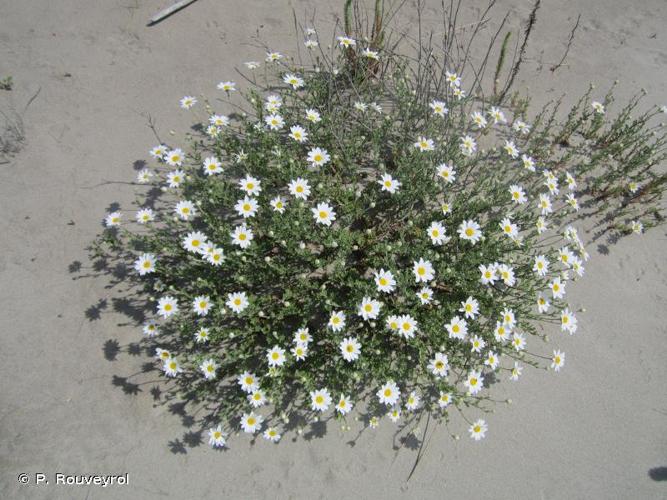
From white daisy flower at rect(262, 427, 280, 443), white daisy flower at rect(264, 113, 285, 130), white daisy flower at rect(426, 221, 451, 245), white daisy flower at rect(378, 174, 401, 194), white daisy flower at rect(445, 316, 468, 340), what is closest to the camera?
white daisy flower at rect(262, 427, 280, 443)

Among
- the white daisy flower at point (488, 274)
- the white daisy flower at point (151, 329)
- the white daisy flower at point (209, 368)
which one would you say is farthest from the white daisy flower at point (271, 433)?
the white daisy flower at point (488, 274)

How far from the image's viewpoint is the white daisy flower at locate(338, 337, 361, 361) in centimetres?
240

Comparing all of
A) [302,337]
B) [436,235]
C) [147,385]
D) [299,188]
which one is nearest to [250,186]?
[299,188]

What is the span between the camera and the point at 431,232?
2.76m

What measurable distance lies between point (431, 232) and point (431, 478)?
5.61 feet

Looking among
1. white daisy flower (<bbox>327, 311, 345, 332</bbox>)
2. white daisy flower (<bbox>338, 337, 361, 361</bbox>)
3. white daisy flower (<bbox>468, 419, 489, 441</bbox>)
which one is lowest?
white daisy flower (<bbox>468, 419, 489, 441</bbox>)

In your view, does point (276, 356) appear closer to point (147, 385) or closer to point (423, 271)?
point (147, 385)

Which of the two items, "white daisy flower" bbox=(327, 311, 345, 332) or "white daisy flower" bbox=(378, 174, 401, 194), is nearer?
"white daisy flower" bbox=(327, 311, 345, 332)

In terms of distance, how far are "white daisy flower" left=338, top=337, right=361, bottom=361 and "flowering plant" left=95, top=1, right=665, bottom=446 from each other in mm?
14

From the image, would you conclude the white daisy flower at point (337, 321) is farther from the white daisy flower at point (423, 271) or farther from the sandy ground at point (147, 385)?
the sandy ground at point (147, 385)

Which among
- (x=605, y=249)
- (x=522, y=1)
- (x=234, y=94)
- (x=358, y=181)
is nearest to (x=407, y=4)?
(x=522, y=1)

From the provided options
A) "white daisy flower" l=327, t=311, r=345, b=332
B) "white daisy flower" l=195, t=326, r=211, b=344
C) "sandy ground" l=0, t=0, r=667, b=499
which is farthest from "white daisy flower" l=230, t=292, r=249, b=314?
"sandy ground" l=0, t=0, r=667, b=499

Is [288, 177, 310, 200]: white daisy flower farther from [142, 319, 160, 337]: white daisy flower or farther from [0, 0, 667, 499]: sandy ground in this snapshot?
[0, 0, 667, 499]: sandy ground

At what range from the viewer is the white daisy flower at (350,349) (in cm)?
Result: 240
